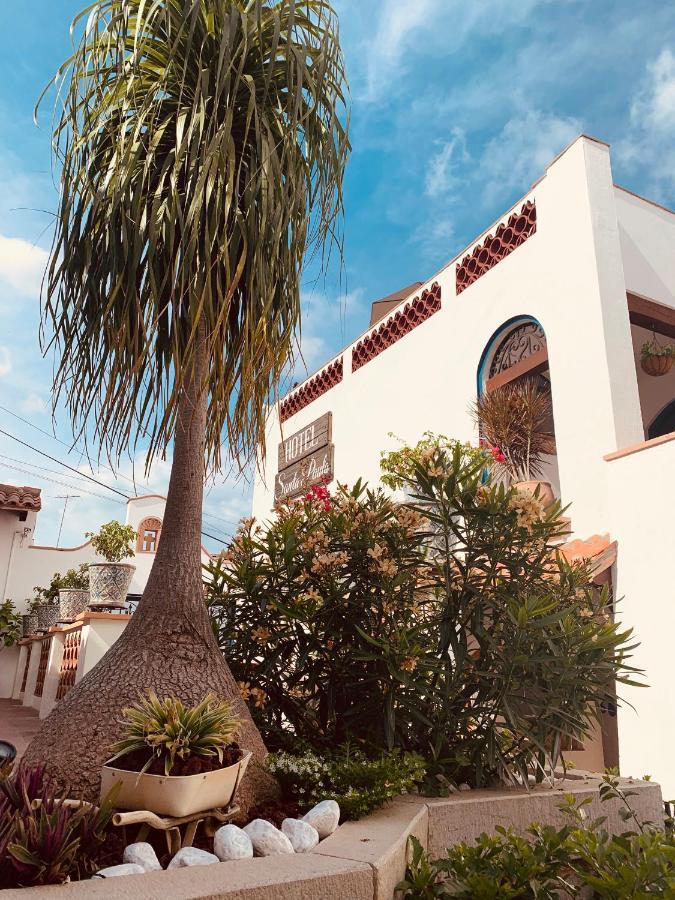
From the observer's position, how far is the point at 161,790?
6.17 feet

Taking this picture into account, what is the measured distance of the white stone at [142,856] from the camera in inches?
67.4

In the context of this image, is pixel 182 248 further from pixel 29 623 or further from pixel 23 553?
pixel 23 553

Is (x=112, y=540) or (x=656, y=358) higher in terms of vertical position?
(x=656, y=358)

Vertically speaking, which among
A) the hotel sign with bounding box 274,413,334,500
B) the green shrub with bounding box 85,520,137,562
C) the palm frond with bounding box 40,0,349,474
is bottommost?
the green shrub with bounding box 85,520,137,562

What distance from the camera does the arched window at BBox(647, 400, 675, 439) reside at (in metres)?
8.94

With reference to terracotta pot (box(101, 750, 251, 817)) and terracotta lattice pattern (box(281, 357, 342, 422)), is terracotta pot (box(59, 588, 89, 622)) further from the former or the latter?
terracotta pot (box(101, 750, 251, 817))

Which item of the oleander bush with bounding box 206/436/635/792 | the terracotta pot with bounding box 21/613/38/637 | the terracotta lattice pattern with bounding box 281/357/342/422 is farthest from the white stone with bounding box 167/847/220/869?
the terracotta lattice pattern with bounding box 281/357/342/422

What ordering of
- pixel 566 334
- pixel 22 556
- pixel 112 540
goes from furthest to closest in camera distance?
pixel 22 556
pixel 112 540
pixel 566 334

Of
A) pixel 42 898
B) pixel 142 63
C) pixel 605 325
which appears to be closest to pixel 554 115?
pixel 605 325

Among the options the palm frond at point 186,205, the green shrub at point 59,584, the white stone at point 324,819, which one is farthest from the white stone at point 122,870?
the green shrub at point 59,584

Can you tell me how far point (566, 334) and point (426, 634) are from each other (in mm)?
4478

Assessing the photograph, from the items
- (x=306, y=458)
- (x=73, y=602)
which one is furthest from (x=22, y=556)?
(x=306, y=458)

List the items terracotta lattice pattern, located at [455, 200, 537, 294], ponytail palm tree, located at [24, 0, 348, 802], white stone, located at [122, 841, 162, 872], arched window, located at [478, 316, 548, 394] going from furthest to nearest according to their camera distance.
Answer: arched window, located at [478, 316, 548, 394]
terracotta lattice pattern, located at [455, 200, 537, 294]
ponytail palm tree, located at [24, 0, 348, 802]
white stone, located at [122, 841, 162, 872]

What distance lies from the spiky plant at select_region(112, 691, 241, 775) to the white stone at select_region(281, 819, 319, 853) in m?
0.28
